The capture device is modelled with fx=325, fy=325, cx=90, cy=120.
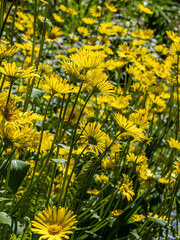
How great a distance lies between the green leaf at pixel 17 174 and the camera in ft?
2.39

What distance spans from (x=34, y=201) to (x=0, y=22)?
0.72 metres

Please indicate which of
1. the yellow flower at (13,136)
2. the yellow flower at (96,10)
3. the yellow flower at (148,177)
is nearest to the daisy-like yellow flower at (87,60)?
the yellow flower at (13,136)

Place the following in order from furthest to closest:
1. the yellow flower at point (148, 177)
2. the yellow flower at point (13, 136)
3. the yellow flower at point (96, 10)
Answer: the yellow flower at point (96, 10) → the yellow flower at point (148, 177) → the yellow flower at point (13, 136)

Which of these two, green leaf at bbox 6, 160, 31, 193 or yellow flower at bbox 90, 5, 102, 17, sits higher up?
yellow flower at bbox 90, 5, 102, 17

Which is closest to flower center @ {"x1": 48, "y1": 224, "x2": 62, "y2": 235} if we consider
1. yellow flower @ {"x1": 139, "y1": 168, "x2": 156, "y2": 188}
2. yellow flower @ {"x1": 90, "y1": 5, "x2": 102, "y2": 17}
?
yellow flower @ {"x1": 139, "y1": 168, "x2": 156, "y2": 188}

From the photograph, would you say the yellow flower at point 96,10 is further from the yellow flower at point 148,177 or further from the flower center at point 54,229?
the flower center at point 54,229

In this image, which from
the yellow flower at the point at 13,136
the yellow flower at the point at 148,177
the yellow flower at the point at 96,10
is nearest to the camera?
the yellow flower at the point at 13,136

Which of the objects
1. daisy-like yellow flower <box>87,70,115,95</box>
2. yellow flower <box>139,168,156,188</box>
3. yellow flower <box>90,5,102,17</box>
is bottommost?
yellow flower <box>139,168,156,188</box>

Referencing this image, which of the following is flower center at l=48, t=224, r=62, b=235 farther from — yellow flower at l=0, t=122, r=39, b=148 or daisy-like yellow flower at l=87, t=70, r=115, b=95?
daisy-like yellow flower at l=87, t=70, r=115, b=95

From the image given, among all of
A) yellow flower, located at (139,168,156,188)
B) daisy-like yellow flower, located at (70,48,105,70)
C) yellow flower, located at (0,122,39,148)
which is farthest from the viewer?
yellow flower, located at (139,168,156,188)

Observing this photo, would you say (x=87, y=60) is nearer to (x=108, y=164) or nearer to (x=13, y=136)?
(x=13, y=136)

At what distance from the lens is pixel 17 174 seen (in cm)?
75

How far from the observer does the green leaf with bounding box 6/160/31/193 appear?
730mm

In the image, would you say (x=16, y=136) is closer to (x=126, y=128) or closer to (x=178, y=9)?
(x=126, y=128)
